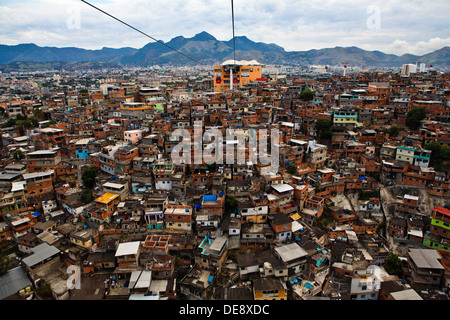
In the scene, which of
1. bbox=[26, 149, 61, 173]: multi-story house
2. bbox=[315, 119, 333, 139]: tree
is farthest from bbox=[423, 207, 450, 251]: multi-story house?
bbox=[26, 149, 61, 173]: multi-story house

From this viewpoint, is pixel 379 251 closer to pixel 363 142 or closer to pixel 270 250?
pixel 270 250

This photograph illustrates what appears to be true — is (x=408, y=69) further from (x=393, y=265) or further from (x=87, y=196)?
(x=87, y=196)

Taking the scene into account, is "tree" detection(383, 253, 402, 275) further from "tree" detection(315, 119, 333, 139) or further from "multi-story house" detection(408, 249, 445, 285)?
"tree" detection(315, 119, 333, 139)

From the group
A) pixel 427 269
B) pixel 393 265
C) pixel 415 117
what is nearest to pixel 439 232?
pixel 427 269

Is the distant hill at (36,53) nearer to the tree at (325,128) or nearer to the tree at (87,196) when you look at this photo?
the tree at (87,196)

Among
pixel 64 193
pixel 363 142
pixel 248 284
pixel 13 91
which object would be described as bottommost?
pixel 248 284

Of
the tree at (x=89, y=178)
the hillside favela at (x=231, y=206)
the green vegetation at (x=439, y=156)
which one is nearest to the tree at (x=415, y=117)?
the hillside favela at (x=231, y=206)
